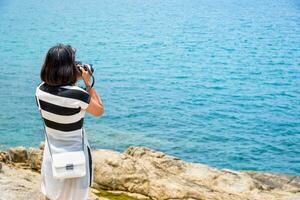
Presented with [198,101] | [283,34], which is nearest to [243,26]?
[283,34]

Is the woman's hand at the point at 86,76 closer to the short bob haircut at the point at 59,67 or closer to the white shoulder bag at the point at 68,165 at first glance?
the short bob haircut at the point at 59,67

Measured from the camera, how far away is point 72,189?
5215 mm

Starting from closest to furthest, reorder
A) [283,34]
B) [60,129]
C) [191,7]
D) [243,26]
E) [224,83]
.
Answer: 1. [60,129]
2. [224,83]
3. [283,34]
4. [243,26]
5. [191,7]

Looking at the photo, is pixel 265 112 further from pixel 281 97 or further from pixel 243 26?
pixel 243 26

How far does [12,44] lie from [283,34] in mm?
25210

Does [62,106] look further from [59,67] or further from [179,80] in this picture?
[179,80]

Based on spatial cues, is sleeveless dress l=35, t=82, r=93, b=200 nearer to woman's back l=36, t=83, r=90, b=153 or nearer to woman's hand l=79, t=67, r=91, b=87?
woman's back l=36, t=83, r=90, b=153

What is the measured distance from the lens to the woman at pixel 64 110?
491 cm

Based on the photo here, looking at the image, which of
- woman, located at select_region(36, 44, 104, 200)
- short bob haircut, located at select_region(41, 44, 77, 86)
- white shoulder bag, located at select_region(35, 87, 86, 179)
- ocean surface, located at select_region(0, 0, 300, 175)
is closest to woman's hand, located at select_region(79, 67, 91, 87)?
woman, located at select_region(36, 44, 104, 200)

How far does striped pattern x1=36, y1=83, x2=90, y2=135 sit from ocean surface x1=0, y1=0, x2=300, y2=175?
48.6ft

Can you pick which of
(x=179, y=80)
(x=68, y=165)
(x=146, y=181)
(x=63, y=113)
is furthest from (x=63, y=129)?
(x=179, y=80)

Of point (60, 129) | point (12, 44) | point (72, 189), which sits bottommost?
point (12, 44)

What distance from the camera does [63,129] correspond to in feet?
16.6

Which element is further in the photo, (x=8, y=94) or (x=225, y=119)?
(x=8, y=94)
